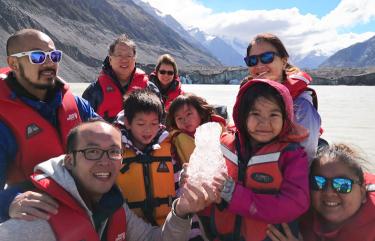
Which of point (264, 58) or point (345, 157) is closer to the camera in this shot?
point (345, 157)

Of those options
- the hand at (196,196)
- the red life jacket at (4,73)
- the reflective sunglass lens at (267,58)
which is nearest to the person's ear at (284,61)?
the reflective sunglass lens at (267,58)

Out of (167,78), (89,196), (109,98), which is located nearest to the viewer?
(89,196)

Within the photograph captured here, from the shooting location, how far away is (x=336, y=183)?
87.2 inches

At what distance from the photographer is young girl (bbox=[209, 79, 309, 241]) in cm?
207

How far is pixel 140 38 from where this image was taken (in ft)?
411

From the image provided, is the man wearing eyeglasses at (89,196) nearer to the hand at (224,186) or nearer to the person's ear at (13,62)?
the hand at (224,186)

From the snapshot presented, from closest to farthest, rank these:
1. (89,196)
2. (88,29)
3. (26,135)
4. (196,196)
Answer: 1. (196,196)
2. (89,196)
3. (26,135)
4. (88,29)

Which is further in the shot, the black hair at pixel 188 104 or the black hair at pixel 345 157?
the black hair at pixel 188 104

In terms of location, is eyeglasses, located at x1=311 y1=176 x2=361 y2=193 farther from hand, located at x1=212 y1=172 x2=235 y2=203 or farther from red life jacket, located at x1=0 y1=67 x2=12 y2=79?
red life jacket, located at x1=0 y1=67 x2=12 y2=79

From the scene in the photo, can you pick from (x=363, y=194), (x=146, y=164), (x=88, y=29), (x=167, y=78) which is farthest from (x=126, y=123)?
(x=88, y=29)

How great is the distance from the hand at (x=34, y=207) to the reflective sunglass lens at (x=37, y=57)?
1129 mm

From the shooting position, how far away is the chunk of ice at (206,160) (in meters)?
2.05

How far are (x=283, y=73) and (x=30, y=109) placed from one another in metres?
1.85

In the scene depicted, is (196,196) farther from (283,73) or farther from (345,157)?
(283,73)
